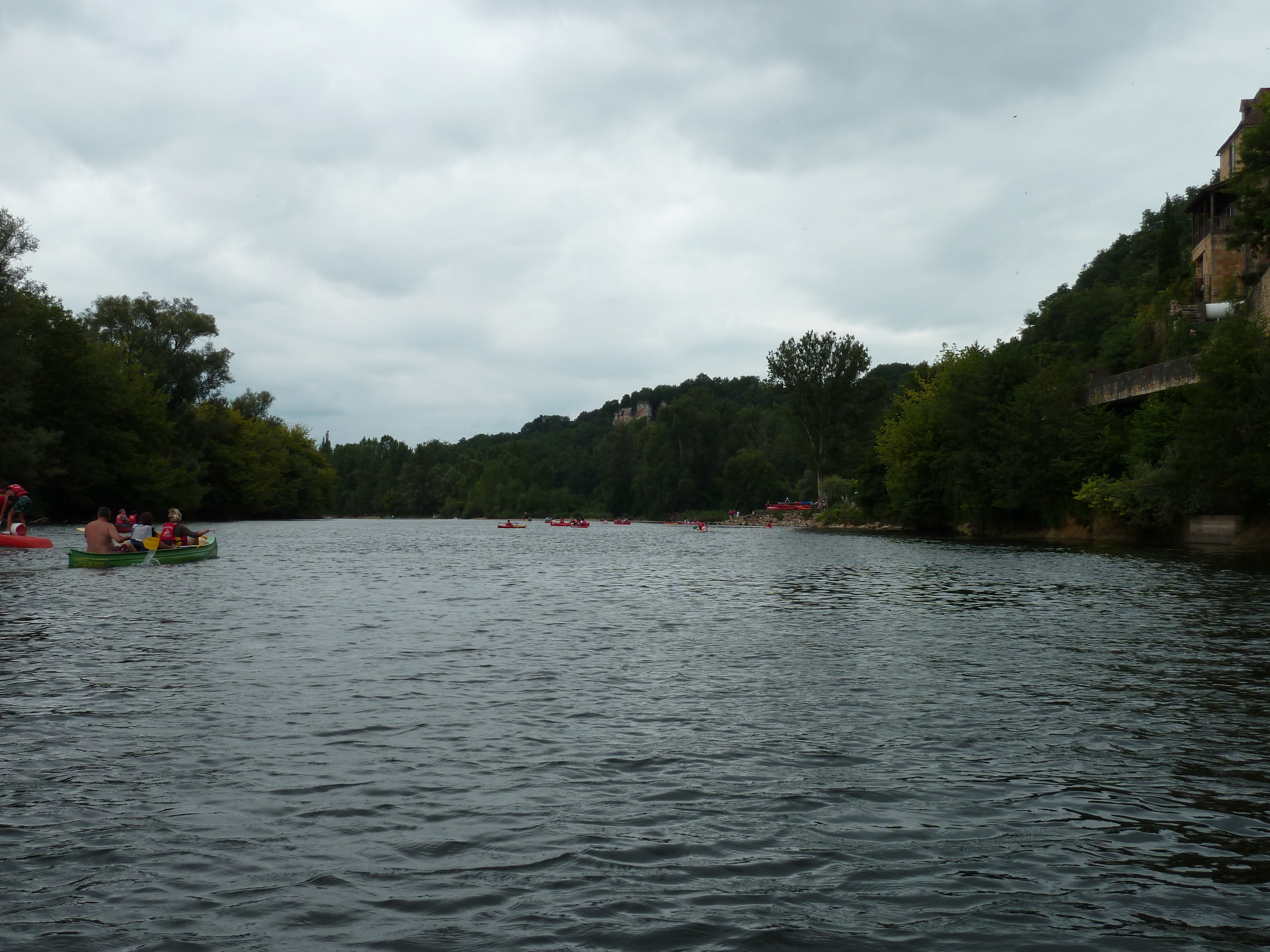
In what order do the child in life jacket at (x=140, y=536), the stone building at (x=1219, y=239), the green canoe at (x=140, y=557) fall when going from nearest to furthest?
1. the green canoe at (x=140, y=557)
2. the child in life jacket at (x=140, y=536)
3. the stone building at (x=1219, y=239)

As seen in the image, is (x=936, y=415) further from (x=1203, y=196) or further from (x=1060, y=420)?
(x=1203, y=196)

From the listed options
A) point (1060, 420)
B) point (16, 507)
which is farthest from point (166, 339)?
point (1060, 420)

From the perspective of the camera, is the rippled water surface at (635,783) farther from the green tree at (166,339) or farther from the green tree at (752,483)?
the green tree at (752,483)

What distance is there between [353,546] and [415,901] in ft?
185

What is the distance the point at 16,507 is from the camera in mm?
44344

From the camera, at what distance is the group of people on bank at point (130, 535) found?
33188mm

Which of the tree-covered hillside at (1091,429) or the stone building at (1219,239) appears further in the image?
the stone building at (1219,239)

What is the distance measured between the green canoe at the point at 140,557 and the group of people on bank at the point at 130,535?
0.18 metres

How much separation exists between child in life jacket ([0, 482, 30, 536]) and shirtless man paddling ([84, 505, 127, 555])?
11273 millimetres

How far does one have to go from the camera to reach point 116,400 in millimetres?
77062

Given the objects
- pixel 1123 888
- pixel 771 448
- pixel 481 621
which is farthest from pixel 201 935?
pixel 771 448

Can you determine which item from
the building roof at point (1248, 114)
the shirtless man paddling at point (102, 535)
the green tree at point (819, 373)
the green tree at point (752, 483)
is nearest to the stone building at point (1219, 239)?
the building roof at point (1248, 114)

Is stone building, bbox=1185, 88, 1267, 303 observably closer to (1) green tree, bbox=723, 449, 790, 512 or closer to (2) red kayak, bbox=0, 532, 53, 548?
(2) red kayak, bbox=0, 532, 53, 548

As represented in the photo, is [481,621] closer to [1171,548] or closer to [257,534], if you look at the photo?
[1171,548]
